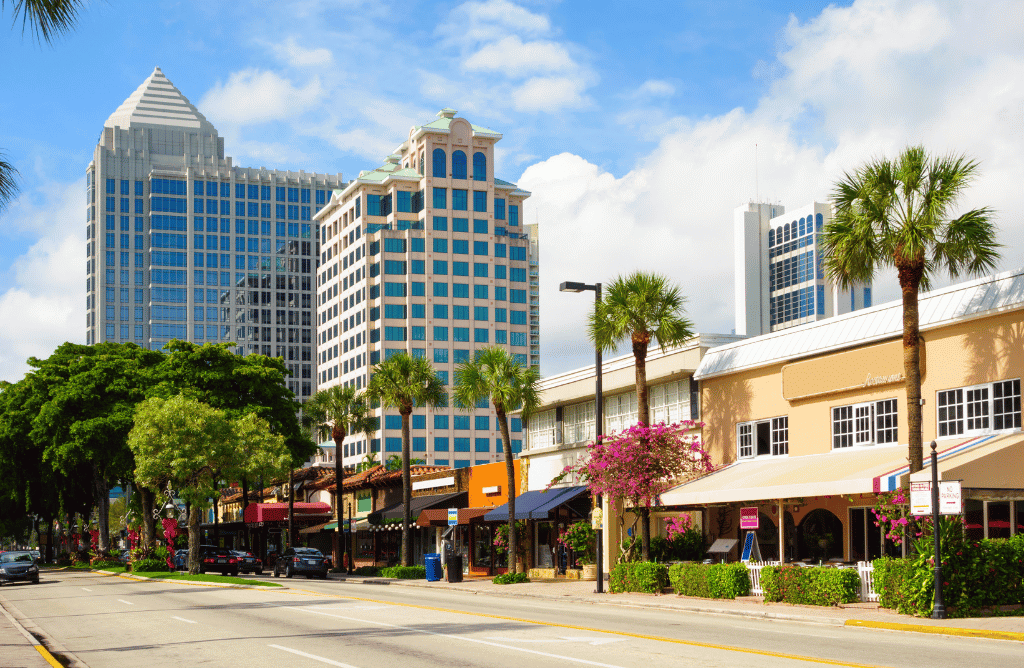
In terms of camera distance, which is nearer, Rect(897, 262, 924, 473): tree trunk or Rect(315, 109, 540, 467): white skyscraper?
Rect(897, 262, 924, 473): tree trunk

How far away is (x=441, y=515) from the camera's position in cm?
5028

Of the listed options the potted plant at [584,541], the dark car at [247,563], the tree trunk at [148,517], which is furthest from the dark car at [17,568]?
the potted plant at [584,541]

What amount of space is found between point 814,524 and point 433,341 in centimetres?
10463

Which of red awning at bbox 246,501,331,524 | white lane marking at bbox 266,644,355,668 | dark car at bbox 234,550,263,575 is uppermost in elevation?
white lane marking at bbox 266,644,355,668

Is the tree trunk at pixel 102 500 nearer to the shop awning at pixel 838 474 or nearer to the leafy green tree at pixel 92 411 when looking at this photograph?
the leafy green tree at pixel 92 411

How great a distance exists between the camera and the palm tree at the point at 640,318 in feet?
108

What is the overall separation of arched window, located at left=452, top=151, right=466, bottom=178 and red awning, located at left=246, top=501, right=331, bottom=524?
67.8 meters

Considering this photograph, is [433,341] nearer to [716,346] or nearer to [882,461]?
[716,346]

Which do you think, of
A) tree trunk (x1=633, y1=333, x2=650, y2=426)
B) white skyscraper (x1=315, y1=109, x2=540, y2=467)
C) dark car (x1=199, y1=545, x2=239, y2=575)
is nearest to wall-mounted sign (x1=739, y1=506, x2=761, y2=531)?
tree trunk (x1=633, y1=333, x2=650, y2=426)

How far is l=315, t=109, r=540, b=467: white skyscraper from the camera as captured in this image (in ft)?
432

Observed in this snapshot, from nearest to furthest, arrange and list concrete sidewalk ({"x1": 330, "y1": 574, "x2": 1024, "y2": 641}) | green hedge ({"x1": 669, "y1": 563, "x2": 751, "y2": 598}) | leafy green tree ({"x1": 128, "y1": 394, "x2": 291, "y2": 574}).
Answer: concrete sidewalk ({"x1": 330, "y1": 574, "x2": 1024, "y2": 641}), green hedge ({"x1": 669, "y1": 563, "x2": 751, "y2": 598}), leafy green tree ({"x1": 128, "y1": 394, "x2": 291, "y2": 574})

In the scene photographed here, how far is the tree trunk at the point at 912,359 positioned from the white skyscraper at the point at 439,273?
107427 millimetres

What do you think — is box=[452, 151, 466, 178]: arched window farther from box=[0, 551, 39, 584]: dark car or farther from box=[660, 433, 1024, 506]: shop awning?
box=[660, 433, 1024, 506]: shop awning

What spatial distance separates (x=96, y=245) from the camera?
191375mm
